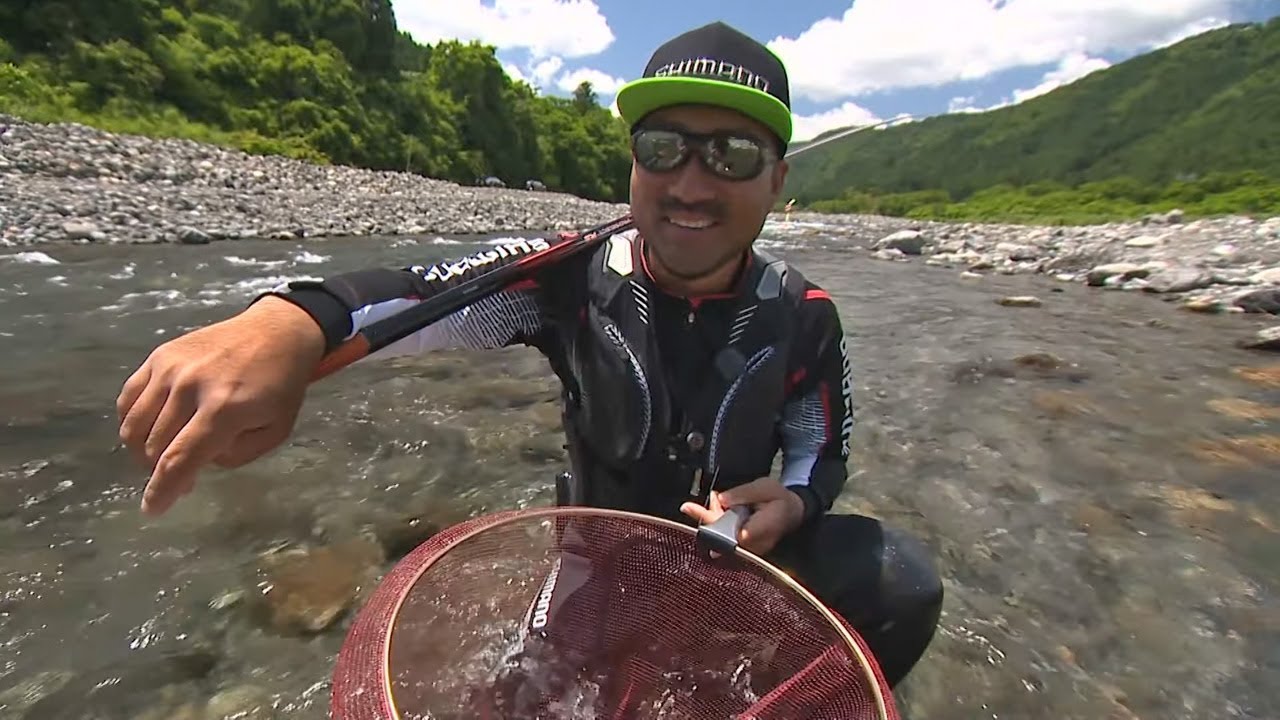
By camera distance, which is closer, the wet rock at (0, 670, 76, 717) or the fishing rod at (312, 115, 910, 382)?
the fishing rod at (312, 115, 910, 382)

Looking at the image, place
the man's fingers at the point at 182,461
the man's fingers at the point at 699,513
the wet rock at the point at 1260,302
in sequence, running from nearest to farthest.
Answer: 1. the man's fingers at the point at 182,461
2. the man's fingers at the point at 699,513
3. the wet rock at the point at 1260,302

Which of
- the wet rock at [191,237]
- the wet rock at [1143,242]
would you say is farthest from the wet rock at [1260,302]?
the wet rock at [191,237]

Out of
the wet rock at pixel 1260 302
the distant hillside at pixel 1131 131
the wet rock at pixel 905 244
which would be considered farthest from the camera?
the distant hillside at pixel 1131 131

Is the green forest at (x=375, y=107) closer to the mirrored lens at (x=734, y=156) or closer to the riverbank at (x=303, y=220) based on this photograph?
the mirrored lens at (x=734, y=156)

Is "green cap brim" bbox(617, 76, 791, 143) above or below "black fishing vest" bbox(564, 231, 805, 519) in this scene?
above

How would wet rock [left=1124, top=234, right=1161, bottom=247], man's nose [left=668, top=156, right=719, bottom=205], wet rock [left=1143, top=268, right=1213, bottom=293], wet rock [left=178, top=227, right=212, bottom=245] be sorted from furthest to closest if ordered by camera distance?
wet rock [left=1124, top=234, right=1161, bottom=247]
wet rock [left=178, top=227, right=212, bottom=245]
wet rock [left=1143, top=268, right=1213, bottom=293]
man's nose [left=668, top=156, right=719, bottom=205]

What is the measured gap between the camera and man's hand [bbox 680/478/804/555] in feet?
5.98

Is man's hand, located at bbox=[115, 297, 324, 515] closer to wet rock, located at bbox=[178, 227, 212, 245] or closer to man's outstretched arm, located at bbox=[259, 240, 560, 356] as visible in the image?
man's outstretched arm, located at bbox=[259, 240, 560, 356]

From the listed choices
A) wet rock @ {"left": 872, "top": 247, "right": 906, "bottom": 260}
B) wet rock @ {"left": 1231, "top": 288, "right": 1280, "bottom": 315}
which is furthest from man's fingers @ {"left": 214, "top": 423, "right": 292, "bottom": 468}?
wet rock @ {"left": 872, "top": 247, "right": 906, "bottom": 260}

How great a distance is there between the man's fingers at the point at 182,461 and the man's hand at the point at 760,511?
106cm

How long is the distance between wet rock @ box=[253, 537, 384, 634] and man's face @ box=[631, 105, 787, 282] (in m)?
2.01

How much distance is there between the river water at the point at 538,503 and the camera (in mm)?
2607

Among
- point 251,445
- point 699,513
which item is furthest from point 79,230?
point 699,513

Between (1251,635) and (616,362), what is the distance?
2.88 metres
